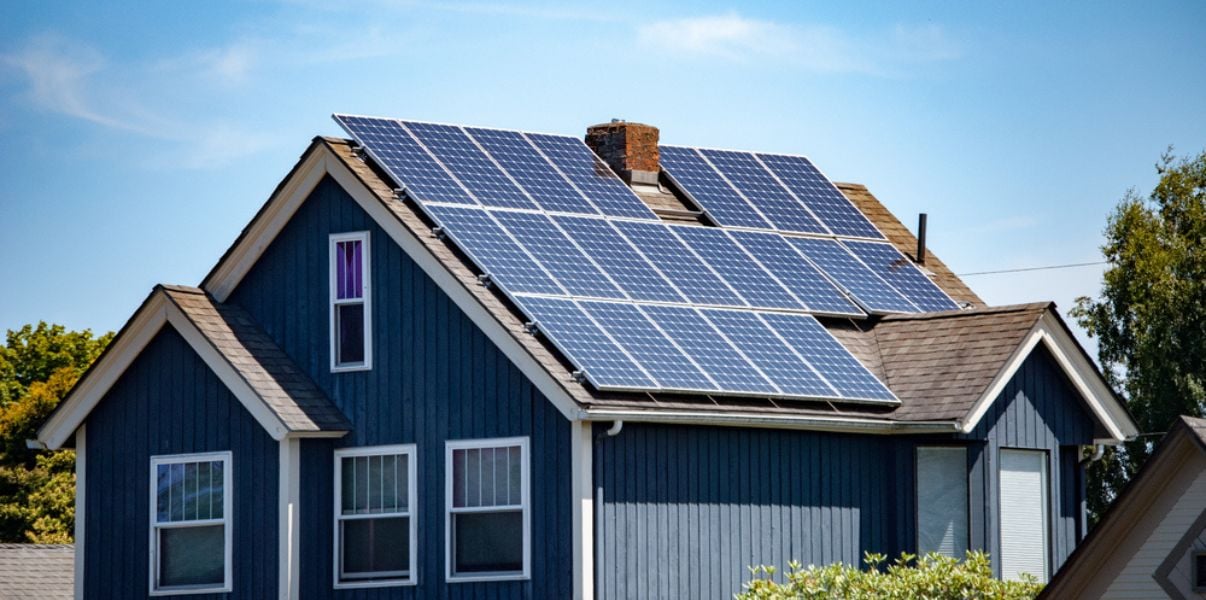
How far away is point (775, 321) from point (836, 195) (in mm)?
5727

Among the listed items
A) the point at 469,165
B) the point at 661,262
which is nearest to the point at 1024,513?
the point at 661,262

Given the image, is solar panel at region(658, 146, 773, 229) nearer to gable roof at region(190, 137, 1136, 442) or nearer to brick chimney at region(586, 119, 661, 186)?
brick chimney at region(586, 119, 661, 186)

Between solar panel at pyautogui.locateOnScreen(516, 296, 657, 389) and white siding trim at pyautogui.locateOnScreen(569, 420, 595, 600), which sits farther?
solar panel at pyautogui.locateOnScreen(516, 296, 657, 389)

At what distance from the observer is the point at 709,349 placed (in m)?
28.2

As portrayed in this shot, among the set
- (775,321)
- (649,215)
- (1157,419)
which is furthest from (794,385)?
(1157,419)

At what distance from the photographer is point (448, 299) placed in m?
27.7

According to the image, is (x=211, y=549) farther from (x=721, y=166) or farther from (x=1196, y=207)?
(x=1196, y=207)

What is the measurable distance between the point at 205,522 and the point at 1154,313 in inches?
1012

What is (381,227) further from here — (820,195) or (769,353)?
(820,195)

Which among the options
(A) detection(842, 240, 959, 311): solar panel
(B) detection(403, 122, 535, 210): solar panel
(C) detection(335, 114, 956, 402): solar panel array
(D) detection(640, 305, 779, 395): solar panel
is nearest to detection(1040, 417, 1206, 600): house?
(C) detection(335, 114, 956, 402): solar panel array

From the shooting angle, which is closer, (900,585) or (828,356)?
(900,585)

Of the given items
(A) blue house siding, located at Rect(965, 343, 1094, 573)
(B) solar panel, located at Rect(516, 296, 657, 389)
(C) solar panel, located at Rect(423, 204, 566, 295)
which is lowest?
(A) blue house siding, located at Rect(965, 343, 1094, 573)

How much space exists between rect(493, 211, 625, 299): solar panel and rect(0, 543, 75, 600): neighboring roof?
1399 cm

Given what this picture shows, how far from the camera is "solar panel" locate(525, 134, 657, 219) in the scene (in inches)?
1226
